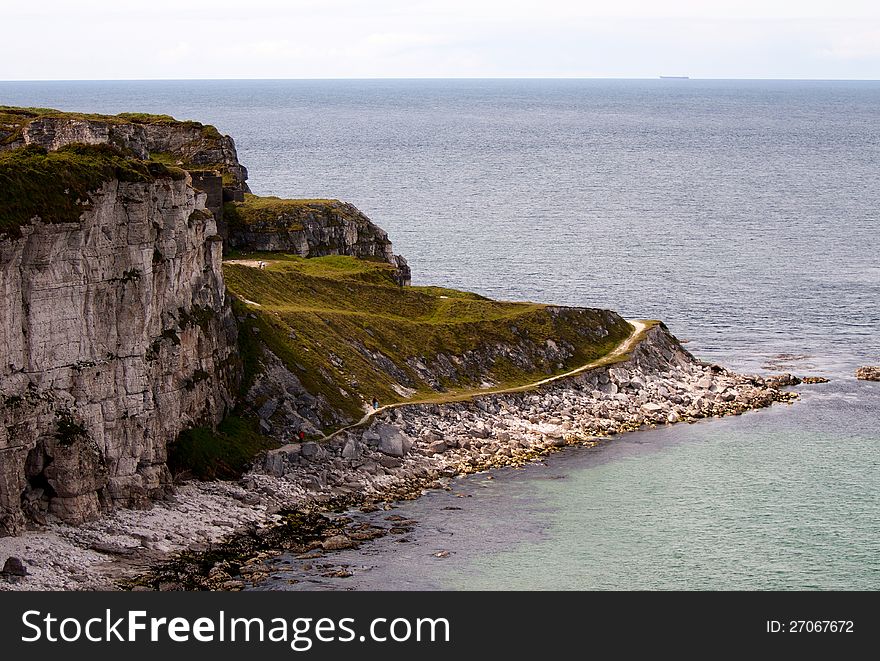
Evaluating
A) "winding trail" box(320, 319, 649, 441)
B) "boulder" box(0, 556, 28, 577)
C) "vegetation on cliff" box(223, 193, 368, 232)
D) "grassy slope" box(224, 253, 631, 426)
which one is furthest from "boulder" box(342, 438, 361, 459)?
"vegetation on cliff" box(223, 193, 368, 232)

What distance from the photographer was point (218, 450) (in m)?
79.8

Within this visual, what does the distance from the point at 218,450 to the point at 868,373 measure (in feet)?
192

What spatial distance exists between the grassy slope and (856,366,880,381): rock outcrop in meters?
19.4

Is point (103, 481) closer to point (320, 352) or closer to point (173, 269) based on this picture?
point (173, 269)

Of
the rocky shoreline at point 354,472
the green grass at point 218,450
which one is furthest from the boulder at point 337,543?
the green grass at point 218,450

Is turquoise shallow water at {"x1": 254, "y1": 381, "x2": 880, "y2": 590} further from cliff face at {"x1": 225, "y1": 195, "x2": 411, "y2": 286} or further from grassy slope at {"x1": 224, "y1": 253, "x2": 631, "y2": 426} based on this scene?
cliff face at {"x1": 225, "y1": 195, "x2": 411, "y2": 286}

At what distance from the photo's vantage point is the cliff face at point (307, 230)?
118188 millimetres

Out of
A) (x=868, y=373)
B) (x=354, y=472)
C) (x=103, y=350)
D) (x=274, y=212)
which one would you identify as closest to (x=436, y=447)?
(x=354, y=472)

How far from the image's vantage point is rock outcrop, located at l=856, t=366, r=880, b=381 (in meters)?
111

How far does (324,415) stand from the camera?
86.9m

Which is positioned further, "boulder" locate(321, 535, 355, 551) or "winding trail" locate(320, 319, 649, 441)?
"winding trail" locate(320, 319, 649, 441)
